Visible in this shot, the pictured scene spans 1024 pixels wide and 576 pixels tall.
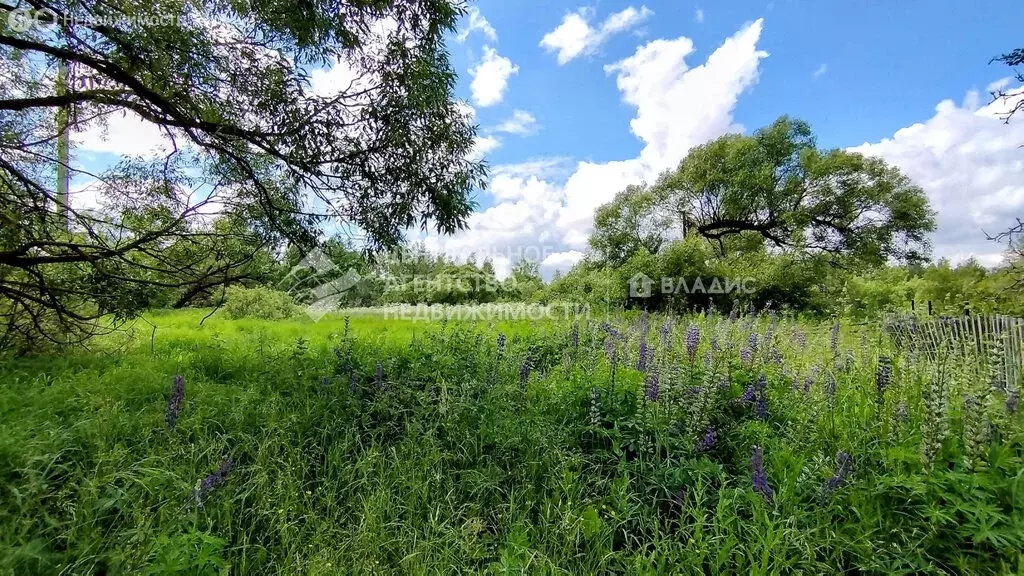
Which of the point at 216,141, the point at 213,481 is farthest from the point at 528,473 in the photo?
the point at 216,141

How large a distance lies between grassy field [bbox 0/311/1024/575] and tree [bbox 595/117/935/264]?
13.2 m

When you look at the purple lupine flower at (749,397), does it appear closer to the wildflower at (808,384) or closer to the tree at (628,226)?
the wildflower at (808,384)

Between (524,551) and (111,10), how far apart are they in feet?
15.9

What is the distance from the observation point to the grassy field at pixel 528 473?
1623 mm

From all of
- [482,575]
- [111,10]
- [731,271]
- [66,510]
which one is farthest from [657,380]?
[731,271]

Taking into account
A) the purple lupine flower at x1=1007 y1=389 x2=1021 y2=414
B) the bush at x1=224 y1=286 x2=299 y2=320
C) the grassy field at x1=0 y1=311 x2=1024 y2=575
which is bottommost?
the grassy field at x1=0 y1=311 x2=1024 y2=575

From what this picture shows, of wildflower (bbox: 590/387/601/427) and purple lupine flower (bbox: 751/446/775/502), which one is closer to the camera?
purple lupine flower (bbox: 751/446/775/502)

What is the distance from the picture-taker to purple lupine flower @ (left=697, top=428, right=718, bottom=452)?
2.16m

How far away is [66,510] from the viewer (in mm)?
1805

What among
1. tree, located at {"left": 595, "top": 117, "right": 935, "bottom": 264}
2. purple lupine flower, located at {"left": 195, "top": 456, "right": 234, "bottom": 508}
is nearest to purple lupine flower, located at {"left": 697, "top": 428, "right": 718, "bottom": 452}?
purple lupine flower, located at {"left": 195, "top": 456, "right": 234, "bottom": 508}

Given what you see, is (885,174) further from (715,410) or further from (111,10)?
(111,10)

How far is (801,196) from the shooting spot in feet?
49.1
